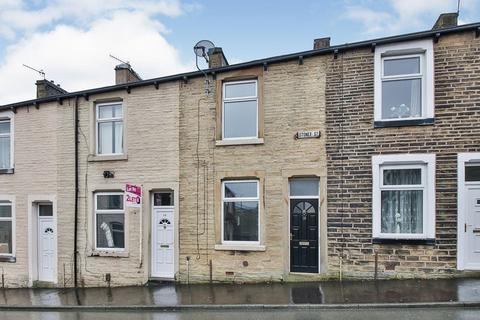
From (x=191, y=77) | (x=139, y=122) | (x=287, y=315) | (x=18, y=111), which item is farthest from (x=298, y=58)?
(x=18, y=111)

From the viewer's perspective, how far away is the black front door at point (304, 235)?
419 inches

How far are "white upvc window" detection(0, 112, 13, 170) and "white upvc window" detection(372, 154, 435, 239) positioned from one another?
11.7m

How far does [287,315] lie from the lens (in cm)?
775

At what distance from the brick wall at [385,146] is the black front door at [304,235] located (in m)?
0.44

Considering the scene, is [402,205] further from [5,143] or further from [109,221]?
[5,143]

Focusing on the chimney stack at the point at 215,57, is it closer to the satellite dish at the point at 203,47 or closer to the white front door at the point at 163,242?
the satellite dish at the point at 203,47

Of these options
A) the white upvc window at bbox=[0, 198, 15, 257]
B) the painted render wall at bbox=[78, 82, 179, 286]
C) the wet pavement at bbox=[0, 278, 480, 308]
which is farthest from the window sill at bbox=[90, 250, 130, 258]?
the white upvc window at bbox=[0, 198, 15, 257]

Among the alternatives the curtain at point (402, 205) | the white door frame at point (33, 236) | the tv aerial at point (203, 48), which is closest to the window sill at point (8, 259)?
the white door frame at point (33, 236)

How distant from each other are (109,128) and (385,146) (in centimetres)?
813

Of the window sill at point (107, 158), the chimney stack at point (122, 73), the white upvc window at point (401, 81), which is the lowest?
the window sill at point (107, 158)

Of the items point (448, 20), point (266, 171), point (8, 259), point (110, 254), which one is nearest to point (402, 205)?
point (266, 171)

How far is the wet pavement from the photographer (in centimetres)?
832

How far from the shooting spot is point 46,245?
44.7ft

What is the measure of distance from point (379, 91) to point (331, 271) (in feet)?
15.2
